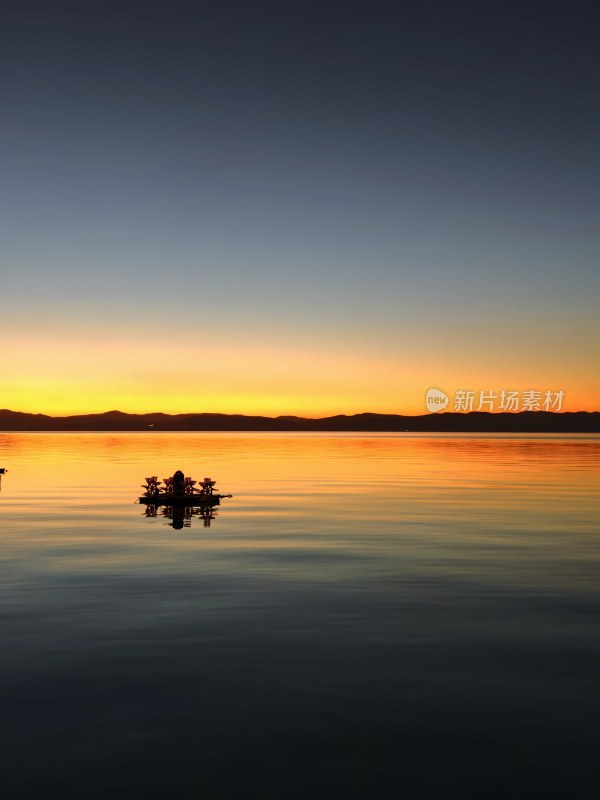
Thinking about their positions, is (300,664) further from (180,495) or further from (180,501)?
(180,495)

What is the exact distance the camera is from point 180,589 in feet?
92.9

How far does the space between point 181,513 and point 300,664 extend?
37812 millimetres

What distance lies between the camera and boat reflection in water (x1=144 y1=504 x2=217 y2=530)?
50438 mm

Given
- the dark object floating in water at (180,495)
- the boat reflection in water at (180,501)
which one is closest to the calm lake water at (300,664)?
the boat reflection in water at (180,501)

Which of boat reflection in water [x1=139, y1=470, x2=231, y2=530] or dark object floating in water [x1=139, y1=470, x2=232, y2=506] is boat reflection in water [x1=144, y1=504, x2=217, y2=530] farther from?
dark object floating in water [x1=139, y1=470, x2=232, y2=506]

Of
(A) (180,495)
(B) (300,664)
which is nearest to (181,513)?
(A) (180,495)

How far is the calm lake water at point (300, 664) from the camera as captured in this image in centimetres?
1348

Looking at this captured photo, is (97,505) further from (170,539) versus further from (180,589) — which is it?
(180,589)

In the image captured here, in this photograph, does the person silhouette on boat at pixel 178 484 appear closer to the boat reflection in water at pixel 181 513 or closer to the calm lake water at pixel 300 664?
the boat reflection in water at pixel 181 513

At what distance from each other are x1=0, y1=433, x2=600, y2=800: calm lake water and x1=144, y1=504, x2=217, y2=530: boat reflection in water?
6695mm

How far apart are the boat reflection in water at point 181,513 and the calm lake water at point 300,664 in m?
6.69

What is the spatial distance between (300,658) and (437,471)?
282 ft

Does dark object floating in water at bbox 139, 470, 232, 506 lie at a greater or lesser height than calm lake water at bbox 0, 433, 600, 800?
greater

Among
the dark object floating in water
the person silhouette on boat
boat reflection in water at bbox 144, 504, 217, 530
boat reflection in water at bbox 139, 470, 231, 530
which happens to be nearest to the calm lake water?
boat reflection in water at bbox 144, 504, 217, 530
